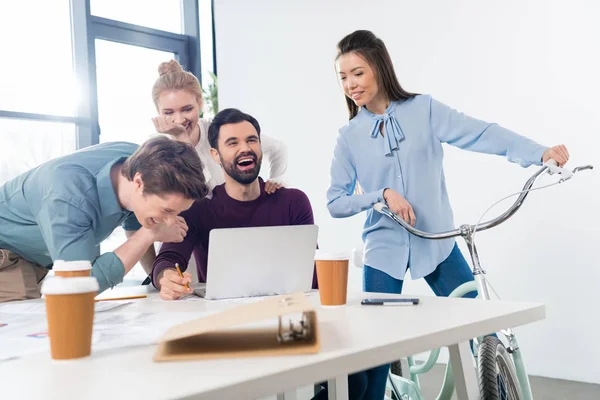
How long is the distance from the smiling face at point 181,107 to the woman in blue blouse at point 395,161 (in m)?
0.59

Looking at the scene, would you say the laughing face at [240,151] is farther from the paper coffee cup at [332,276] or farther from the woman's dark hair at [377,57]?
the paper coffee cup at [332,276]

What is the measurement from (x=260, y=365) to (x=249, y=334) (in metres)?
0.15

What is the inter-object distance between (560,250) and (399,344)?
8.55ft

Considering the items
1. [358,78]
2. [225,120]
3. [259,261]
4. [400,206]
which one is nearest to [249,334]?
[259,261]

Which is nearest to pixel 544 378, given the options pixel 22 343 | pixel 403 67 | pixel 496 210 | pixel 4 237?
pixel 496 210

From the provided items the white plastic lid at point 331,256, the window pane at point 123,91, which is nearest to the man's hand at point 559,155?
the white plastic lid at point 331,256

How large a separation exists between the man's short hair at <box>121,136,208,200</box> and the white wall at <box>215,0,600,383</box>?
89.9 inches

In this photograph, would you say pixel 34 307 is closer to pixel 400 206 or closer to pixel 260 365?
pixel 260 365

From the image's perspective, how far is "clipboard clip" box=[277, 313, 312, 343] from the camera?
0.94 metres

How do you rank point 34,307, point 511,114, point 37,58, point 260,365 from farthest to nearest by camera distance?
point 37,58 → point 511,114 → point 34,307 → point 260,365

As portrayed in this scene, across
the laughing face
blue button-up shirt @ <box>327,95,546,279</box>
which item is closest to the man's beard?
the laughing face

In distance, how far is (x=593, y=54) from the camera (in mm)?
3197

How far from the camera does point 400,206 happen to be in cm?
203

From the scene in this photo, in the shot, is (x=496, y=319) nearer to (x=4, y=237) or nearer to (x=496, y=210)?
(x=4, y=237)
